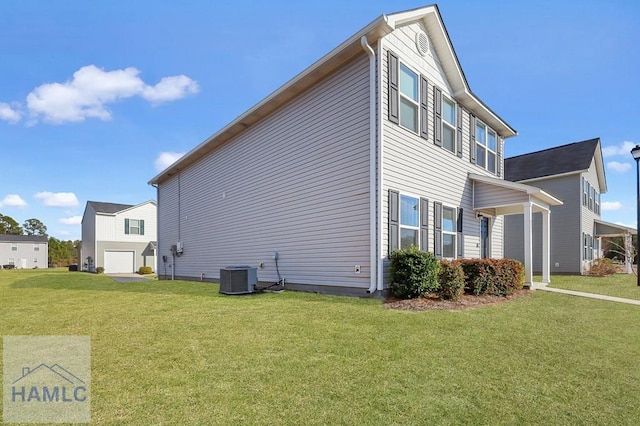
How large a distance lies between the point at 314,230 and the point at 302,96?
3.86 metres

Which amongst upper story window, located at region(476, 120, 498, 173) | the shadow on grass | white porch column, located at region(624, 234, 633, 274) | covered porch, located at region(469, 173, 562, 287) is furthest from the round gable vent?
white porch column, located at region(624, 234, 633, 274)

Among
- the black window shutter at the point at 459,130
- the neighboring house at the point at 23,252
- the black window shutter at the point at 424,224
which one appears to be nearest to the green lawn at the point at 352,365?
the black window shutter at the point at 424,224

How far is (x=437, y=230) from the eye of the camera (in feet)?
32.2

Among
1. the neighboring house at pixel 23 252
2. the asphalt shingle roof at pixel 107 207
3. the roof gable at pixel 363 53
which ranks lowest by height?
the neighboring house at pixel 23 252

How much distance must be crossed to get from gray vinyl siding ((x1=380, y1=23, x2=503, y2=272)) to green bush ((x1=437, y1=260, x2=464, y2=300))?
1330 mm

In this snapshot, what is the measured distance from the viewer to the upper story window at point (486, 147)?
498 inches

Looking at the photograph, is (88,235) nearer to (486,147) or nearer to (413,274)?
(486,147)

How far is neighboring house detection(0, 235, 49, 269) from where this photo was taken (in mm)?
44344

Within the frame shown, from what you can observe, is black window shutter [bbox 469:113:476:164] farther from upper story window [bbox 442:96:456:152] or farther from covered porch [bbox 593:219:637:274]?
covered porch [bbox 593:219:637:274]

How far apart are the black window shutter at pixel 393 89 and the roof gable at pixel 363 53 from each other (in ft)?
2.18

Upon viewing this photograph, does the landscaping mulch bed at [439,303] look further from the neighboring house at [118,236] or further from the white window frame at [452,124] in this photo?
the neighboring house at [118,236]

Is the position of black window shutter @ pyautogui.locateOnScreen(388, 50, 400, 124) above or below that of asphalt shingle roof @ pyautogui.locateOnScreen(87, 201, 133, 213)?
above

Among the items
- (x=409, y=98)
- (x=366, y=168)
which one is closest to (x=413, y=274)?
(x=366, y=168)

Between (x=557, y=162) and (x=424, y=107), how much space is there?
45.3 feet
